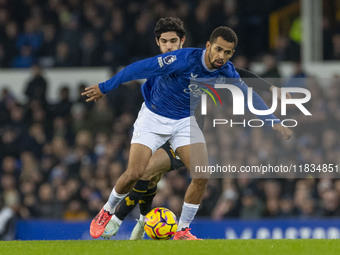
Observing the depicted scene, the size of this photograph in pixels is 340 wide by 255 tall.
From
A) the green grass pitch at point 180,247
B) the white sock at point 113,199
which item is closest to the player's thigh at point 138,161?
the white sock at point 113,199

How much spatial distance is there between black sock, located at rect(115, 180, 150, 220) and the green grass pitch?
1.97 feet

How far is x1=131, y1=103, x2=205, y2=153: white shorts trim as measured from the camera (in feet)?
28.9

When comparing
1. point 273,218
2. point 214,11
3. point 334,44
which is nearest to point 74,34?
point 214,11

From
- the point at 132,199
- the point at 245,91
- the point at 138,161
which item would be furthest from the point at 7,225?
the point at 245,91

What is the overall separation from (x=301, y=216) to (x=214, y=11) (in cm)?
501

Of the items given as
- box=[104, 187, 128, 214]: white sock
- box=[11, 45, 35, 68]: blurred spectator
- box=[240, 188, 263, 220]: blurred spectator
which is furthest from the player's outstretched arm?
box=[11, 45, 35, 68]: blurred spectator

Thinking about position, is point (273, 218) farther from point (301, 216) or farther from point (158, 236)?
point (158, 236)

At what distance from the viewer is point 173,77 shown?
8758 millimetres

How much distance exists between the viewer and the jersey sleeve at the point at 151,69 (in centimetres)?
841

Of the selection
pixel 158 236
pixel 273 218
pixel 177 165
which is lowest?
pixel 273 218

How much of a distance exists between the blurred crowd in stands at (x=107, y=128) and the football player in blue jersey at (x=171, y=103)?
417cm

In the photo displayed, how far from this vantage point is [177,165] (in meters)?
9.23

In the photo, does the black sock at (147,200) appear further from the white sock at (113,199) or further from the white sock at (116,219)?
the white sock at (113,199)

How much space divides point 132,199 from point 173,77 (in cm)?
147
